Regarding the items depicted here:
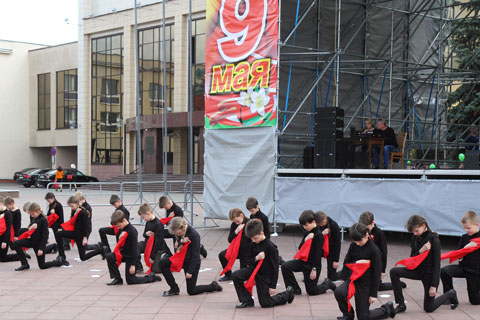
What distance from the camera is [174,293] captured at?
8906 mm

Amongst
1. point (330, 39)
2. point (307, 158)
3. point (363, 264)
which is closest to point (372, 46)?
point (330, 39)

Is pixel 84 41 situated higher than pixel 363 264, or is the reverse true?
pixel 84 41

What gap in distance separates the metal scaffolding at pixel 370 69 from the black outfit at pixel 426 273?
35.9 ft

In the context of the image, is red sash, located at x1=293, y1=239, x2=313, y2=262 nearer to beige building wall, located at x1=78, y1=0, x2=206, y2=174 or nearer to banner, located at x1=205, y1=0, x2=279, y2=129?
banner, located at x1=205, y1=0, x2=279, y2=129

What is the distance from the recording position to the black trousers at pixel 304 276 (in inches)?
341

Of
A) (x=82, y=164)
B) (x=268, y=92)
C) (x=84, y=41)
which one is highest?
(x=84, y=41)

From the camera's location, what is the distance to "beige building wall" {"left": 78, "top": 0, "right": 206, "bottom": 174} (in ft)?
147

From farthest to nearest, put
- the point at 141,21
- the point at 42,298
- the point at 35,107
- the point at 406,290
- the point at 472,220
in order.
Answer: the point at 35,107 → the point at 141,21 → the point at 406,290 → the point at 42,298 → the point at 472,220

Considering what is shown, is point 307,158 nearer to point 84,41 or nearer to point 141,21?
point 141,21

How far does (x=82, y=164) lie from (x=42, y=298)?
148ft

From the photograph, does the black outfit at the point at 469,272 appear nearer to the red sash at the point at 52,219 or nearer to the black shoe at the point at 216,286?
the black shoe at the point at 216,286

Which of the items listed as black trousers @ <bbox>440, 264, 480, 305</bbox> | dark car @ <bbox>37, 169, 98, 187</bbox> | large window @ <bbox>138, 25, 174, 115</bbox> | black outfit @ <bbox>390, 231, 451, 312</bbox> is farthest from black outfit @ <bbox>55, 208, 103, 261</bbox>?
large window @ <bbox>138, 25, 174, 115</bbox>

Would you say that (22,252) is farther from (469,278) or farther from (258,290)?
(469,278)

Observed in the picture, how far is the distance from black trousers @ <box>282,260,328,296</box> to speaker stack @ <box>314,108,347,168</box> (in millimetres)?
6928
